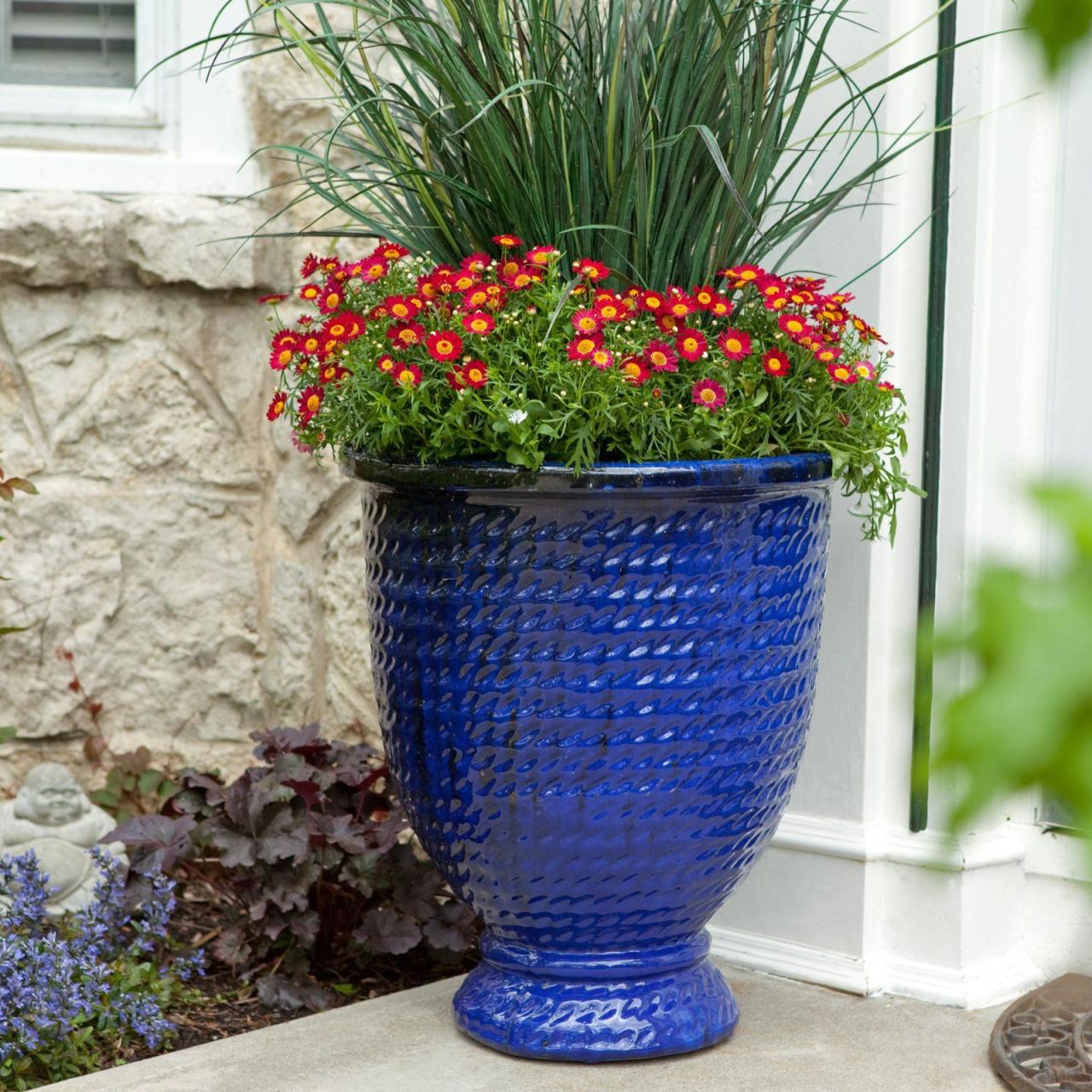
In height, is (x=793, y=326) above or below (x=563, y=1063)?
above

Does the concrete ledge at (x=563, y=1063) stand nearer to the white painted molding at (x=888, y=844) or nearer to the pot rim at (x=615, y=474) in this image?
the white painted molding at (x=888, y=844)

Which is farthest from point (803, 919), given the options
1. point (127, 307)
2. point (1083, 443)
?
point (127, 307)

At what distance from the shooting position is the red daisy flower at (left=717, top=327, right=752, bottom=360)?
5.19 feet

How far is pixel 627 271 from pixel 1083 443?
2.32ft

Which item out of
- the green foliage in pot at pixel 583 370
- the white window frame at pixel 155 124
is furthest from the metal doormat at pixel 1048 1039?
the white window frame at pixel 155 124

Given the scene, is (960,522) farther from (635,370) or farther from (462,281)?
(462,281)

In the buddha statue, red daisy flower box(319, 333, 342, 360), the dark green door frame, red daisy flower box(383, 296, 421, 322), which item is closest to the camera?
red daisy flower box(383, 296, 421, 322)

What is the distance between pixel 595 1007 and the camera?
170 cm

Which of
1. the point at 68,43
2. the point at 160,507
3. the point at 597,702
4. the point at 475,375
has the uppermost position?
the point at 68,43

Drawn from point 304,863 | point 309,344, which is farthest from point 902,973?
point 309,344

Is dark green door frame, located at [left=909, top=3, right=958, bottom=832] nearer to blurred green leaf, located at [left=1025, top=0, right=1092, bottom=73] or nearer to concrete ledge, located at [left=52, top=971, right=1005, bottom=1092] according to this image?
concrete ledge, located at [left=52, top=971, right=1005, bottom=1092]

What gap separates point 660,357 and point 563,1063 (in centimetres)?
86

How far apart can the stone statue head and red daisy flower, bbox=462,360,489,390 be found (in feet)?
3.53

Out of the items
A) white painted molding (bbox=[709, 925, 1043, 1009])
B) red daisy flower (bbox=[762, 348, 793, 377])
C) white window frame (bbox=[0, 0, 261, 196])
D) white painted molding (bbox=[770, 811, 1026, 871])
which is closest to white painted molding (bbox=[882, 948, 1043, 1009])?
white painted molding (bbox=[709, 925, 1043, 1009])
